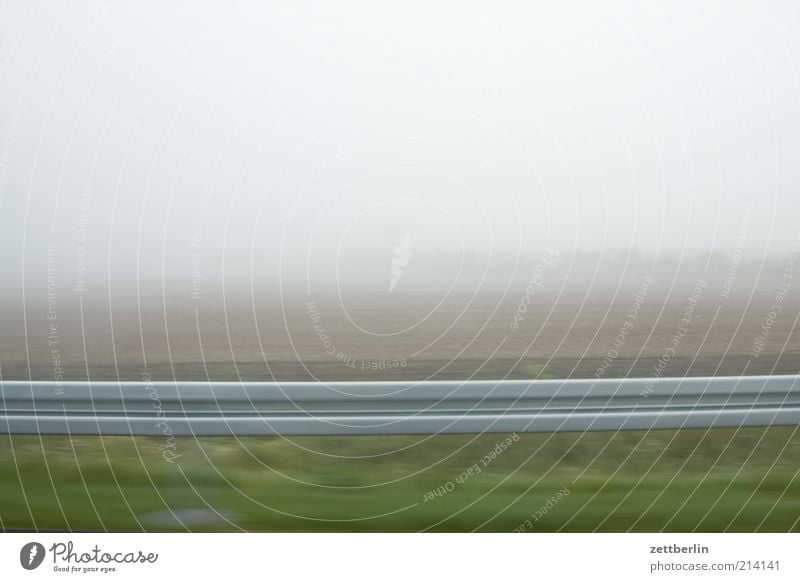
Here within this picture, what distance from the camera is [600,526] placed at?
3225mm

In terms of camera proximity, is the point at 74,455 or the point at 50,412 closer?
the point at 50,412

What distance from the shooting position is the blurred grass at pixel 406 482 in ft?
10.5

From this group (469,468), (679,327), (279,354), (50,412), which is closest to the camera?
(50,412)

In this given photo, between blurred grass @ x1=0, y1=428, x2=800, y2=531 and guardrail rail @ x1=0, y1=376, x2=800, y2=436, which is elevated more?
guardrail rail @ x1=0, y1=376, x2=800, y2=436

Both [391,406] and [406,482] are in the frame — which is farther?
[406,482]

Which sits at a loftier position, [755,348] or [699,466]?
[755,348]

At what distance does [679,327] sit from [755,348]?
1.59ft

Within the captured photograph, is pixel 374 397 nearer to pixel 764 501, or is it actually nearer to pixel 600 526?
pixel 600 526

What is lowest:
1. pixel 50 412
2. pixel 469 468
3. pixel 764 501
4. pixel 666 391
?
pixel 764 501

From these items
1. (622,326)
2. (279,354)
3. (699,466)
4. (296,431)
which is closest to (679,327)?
(622,326)

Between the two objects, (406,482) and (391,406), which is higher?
(391,406)

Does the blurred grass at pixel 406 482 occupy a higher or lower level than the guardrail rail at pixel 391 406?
lower

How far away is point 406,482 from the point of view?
3.50 metres

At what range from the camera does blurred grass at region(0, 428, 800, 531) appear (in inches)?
126
